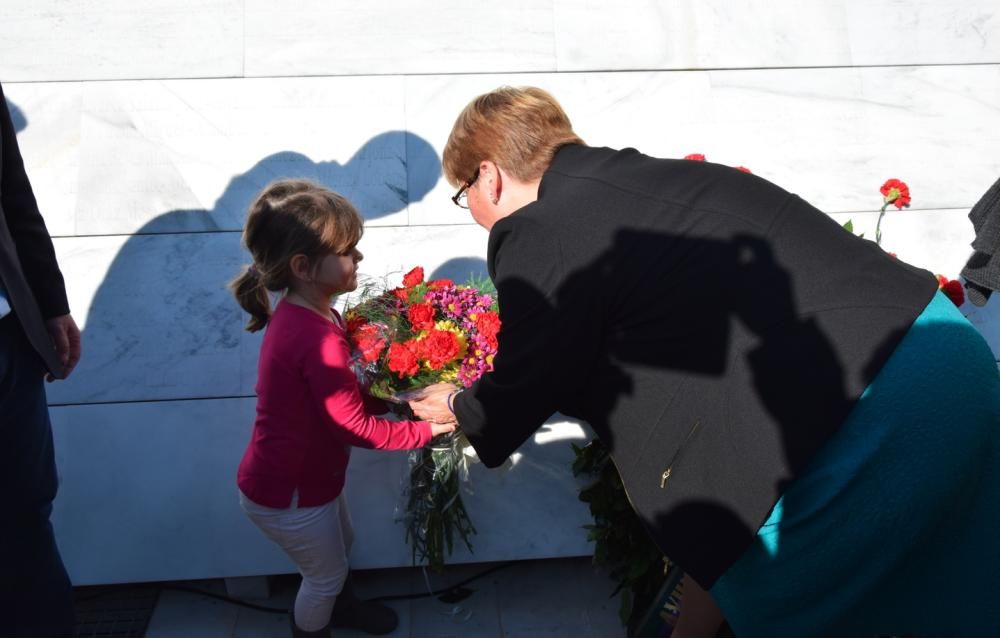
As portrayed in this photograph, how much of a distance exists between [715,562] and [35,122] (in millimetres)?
3074

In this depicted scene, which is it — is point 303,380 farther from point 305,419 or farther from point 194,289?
point 194,289

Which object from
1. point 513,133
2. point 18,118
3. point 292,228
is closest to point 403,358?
point 292,228

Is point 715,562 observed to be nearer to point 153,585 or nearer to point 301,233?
point 301,233

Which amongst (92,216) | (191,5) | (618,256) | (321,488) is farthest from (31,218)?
(191,5)

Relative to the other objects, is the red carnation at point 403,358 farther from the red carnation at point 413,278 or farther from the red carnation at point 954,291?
the red carnation at point 954,291

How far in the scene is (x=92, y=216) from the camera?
123 inches

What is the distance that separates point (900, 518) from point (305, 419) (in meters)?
1.41

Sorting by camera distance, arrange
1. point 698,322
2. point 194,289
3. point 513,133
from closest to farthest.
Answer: point 698,322, point 513,133, point 194,289

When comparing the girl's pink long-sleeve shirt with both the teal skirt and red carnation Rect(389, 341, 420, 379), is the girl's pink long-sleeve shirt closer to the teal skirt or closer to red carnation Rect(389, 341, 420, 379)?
red carnation Rect(389, 341, 420, 379)

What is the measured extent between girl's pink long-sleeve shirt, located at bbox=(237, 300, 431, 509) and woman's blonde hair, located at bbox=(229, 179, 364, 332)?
0.11 m

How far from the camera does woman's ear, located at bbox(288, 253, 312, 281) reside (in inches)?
80.1

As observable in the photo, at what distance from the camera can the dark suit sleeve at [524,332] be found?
60.5 inches

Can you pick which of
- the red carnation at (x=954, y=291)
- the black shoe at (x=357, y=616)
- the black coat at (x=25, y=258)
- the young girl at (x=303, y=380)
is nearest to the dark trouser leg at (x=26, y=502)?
the black coat at (x=25, y=258)

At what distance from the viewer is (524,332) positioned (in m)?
1.58
